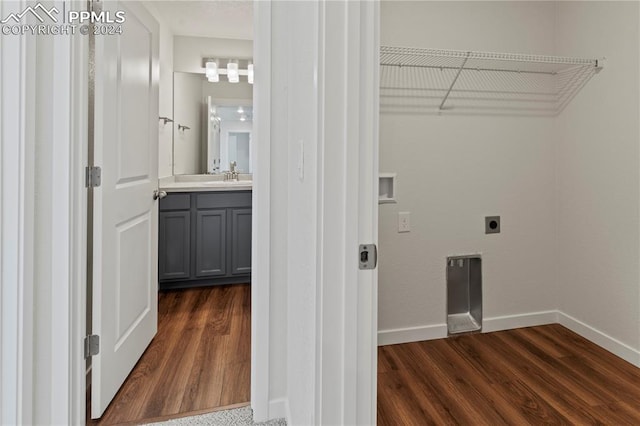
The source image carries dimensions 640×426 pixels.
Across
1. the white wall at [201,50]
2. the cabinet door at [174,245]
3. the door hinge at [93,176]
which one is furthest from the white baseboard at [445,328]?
the white wall at [201,50]

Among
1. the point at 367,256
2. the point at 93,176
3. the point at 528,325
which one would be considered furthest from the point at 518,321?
the point at 93,176

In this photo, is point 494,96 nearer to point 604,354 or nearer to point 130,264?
point 604,354

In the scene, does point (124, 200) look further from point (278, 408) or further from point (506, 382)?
point (506, 382)

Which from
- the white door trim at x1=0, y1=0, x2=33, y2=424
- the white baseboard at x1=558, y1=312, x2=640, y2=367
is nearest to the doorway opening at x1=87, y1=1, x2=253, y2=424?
the white door trim at x1=0, y1=0, x2=33, y2=424

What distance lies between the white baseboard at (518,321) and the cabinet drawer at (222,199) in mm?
2123

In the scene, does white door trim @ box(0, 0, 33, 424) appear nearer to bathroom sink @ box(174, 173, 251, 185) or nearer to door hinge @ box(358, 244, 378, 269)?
door hinge @ box(358, 244, 378, 269)

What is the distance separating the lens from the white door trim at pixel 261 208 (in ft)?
4.92

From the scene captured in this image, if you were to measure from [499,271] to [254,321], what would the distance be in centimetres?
172

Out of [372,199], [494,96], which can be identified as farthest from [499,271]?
[372,199]

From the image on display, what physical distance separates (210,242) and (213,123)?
1.37m

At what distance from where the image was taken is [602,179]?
2219 millimetres

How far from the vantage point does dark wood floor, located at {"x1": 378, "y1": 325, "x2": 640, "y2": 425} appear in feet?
5.33

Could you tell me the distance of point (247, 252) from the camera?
3371 mm

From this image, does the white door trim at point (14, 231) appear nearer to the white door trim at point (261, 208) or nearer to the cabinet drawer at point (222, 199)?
the white door trim at point (261, 208)
